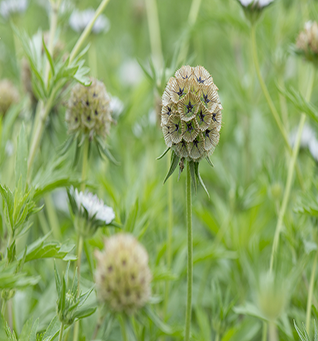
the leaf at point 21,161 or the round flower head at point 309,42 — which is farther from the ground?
the round flower head at point 309,42

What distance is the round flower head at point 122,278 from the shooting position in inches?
30.7

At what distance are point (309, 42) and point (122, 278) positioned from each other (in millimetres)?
812

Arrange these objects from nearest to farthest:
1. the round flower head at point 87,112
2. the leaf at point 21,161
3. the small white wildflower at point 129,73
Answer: the leaf at point 21,161 → the round flower head at point 87,112 → the small white wildflower at point 129,73

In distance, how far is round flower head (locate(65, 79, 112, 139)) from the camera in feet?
3.09

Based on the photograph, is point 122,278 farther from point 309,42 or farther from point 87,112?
point 309,42

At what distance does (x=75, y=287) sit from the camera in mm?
741

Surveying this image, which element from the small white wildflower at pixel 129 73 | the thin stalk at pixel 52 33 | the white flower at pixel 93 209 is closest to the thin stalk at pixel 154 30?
the small white wildflower at pixel 129 73

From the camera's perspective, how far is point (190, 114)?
2.34 ft

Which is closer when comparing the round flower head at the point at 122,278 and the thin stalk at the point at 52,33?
the round flower head at the point at 122,278

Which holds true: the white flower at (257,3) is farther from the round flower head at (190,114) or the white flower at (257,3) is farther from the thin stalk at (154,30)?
the thin stalk at (154,30)

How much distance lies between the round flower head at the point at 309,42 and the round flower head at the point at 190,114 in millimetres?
529

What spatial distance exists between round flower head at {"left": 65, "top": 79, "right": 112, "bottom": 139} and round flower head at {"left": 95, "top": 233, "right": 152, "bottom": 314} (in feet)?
0.94

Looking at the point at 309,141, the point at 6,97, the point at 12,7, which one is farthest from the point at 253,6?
the point at 12,7

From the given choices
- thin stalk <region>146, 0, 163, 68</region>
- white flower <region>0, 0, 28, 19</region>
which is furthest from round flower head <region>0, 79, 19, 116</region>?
thin stalk <region>146, 0, 163, 68</region>
